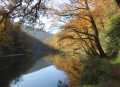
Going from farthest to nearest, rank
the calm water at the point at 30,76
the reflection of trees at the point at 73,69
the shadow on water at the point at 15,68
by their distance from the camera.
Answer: the shadow on water at the point at 15,68
the calm water at the point at 30,76
the reflection of trees at the point at 73,69

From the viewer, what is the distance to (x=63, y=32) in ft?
44.0

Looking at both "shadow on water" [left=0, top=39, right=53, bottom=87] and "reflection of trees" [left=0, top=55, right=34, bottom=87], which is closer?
"reflection of trees" [left=0, top=55, right=34, bottom=87]

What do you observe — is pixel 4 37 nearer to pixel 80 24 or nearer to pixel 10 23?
pixel 10 23

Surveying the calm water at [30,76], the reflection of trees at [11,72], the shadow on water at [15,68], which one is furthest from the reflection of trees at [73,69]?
the reflection of trees at [11,72]

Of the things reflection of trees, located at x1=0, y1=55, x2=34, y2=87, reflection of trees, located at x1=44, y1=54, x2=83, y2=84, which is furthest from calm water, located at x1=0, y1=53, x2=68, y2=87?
reflection of trees, located at x1=44, y1=54, x2=83, y2=84

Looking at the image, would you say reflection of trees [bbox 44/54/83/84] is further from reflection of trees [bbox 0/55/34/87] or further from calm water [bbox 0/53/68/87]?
reflection of trees [bbox 0/55/34/87]

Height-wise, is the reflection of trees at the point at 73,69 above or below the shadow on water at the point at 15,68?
above

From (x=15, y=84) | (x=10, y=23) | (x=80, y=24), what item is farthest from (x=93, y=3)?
(x=15, y=84)

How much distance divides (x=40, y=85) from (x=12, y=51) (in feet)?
135

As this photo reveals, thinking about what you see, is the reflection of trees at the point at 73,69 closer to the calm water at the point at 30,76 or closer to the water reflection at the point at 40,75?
the water reflection at the point at 40,75

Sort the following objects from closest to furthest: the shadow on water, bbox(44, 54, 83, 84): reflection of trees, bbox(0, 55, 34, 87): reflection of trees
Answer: bbox(44, 54, 83, 84): reflection of trees, bbox(0, 55, 34, 87): reflection of trees, the shadow on water

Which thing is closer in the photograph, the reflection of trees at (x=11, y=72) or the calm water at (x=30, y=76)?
the calm water at (x=30, y=76)

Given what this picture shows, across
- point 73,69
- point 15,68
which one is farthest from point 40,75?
point 15,68

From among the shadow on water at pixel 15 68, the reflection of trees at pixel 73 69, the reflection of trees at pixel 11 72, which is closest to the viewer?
the reflection of trees at pixel 73 69
